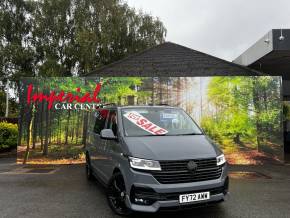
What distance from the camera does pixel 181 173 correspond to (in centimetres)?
473

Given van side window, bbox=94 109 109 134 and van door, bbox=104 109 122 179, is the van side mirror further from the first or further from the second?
van side window, bbox=94 109 109 134

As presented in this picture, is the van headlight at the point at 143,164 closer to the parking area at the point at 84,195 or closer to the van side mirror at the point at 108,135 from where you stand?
the van side mirror at the point at 108,135

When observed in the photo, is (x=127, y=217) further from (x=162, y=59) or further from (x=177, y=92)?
(x=162, y=59)

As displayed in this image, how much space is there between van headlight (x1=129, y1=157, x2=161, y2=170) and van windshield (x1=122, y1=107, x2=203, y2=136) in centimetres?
80

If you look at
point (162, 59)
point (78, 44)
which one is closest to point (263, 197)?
point (162, 59)

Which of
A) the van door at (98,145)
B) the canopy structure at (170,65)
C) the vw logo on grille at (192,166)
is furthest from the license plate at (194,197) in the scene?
the canopy structure at (170,65)

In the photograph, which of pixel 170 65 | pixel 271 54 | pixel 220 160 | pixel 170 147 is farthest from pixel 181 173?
pixel 170 65

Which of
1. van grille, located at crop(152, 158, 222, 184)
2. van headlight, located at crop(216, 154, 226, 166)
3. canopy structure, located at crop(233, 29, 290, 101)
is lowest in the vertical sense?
van grille, located at crop(152, 158, 222, 184)

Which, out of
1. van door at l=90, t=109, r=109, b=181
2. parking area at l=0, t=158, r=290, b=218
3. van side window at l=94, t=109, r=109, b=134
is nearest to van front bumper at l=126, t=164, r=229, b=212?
parking area at l=0, t=158, r=290, b=218

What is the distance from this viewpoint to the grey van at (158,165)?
15.3 ft

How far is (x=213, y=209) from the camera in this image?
5.64 m

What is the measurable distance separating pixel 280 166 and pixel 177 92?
14.3 feet

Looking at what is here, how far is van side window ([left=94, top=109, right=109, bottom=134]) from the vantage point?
695cm

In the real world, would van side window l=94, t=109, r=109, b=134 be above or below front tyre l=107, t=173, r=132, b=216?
above
